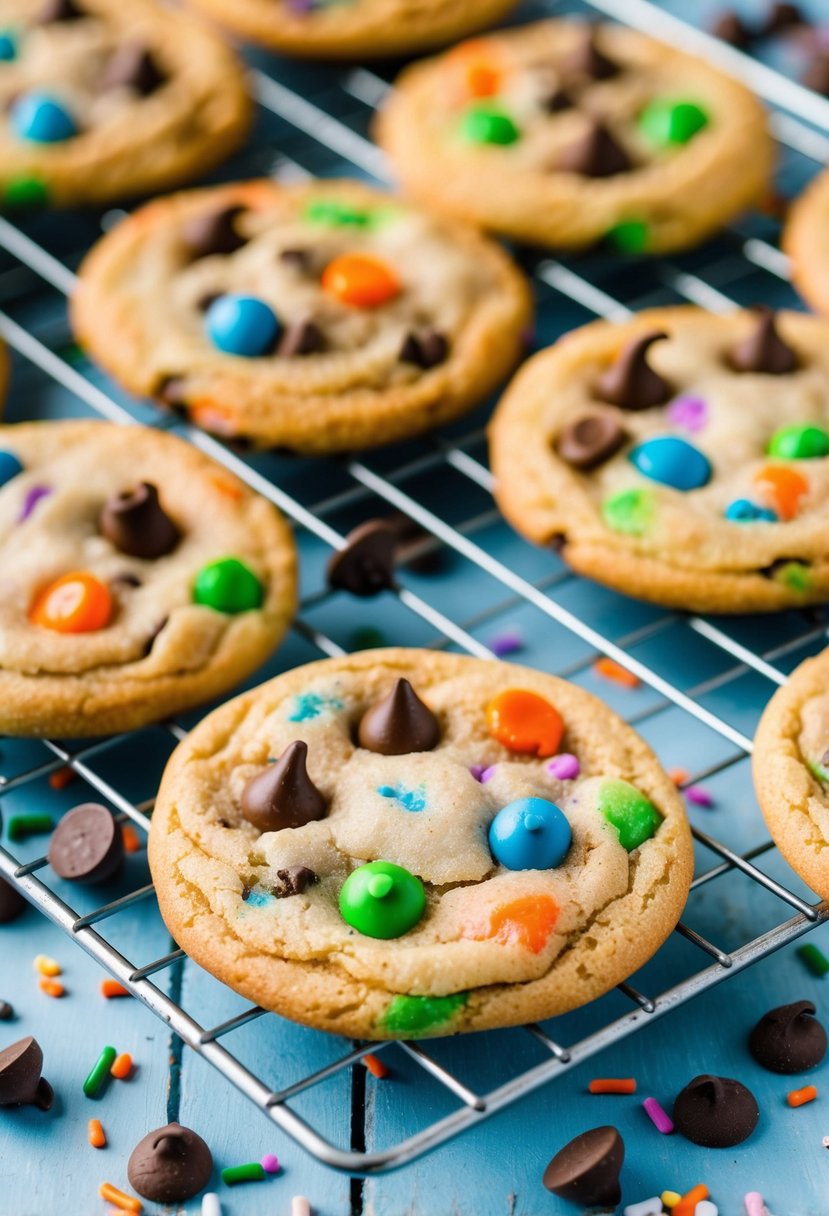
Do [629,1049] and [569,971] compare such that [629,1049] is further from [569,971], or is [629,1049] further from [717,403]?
[717,403]

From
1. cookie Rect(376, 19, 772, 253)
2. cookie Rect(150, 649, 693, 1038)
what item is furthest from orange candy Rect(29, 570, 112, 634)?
cookie Rect(376, 19, 772, 253)

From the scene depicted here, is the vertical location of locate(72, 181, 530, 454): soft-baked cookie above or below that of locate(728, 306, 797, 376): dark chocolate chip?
below

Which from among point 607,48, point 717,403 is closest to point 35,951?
point 717,403

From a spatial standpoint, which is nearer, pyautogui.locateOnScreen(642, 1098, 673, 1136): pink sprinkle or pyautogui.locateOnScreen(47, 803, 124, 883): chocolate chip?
pyautogui.locateOnScreen(642, 1098, 673, 1136): pink sprinkle

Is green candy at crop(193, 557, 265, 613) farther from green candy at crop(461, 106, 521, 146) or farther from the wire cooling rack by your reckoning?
green candy at crop(461, 106, 521, 146)

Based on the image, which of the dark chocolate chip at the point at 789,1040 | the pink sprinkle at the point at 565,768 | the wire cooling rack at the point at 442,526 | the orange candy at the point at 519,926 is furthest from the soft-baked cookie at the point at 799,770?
the orange candy at the point at 519,926

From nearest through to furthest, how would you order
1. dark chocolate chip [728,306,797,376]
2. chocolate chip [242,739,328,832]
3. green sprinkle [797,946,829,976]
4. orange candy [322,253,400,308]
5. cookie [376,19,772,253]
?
1. chocolate chip [242,739,328,832]
2. green sprinkle [797,946,829,976]
3. dark chocolate chip [728,306,797,376]
4. orange candy [322,253,400,308]
5. cookie [376,19,772,253]

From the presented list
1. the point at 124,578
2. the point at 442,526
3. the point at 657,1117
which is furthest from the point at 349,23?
the point at 657,1117
